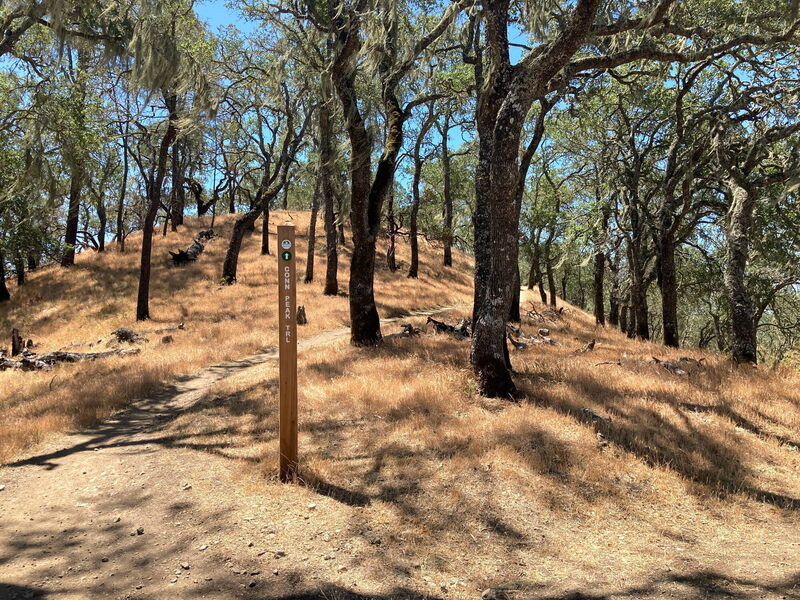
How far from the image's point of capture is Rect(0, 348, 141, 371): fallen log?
11.5 m

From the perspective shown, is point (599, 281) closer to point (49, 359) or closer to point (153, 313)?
point (153, 313)

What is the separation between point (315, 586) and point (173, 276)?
23.4 m

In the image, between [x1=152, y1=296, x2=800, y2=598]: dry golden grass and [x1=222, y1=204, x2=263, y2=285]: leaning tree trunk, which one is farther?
[x1=222, y1=204, x2=263, y2=285]: leaning tree trunk

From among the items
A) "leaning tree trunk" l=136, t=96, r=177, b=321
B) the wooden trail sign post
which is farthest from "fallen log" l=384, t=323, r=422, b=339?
"leaning tree trunk" l=136, t=96, r=177, b=321

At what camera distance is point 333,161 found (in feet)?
37.3

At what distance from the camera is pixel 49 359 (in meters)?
11.9

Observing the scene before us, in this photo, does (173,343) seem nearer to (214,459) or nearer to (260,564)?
(214,459)

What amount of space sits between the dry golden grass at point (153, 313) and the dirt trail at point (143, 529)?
55.7 inches

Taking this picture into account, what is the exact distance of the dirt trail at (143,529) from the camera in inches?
145

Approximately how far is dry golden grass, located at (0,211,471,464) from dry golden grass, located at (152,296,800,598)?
2.30m

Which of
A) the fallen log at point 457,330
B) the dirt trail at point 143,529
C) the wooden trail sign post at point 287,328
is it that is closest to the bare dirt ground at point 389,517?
the dirt trail at point 143,529

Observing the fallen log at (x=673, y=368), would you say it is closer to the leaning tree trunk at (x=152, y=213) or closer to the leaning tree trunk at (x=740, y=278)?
the leaning tree trunk at (x=740, y=278)

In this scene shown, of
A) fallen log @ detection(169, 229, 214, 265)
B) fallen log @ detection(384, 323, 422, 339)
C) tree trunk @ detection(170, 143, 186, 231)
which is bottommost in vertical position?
fallen log @ detection(384, 323, 422, 339)

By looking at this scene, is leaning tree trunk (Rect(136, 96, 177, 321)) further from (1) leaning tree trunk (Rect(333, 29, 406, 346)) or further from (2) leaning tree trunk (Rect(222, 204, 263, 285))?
(1) leaning tree trunk (Rect(333, 29, 406, 346))
